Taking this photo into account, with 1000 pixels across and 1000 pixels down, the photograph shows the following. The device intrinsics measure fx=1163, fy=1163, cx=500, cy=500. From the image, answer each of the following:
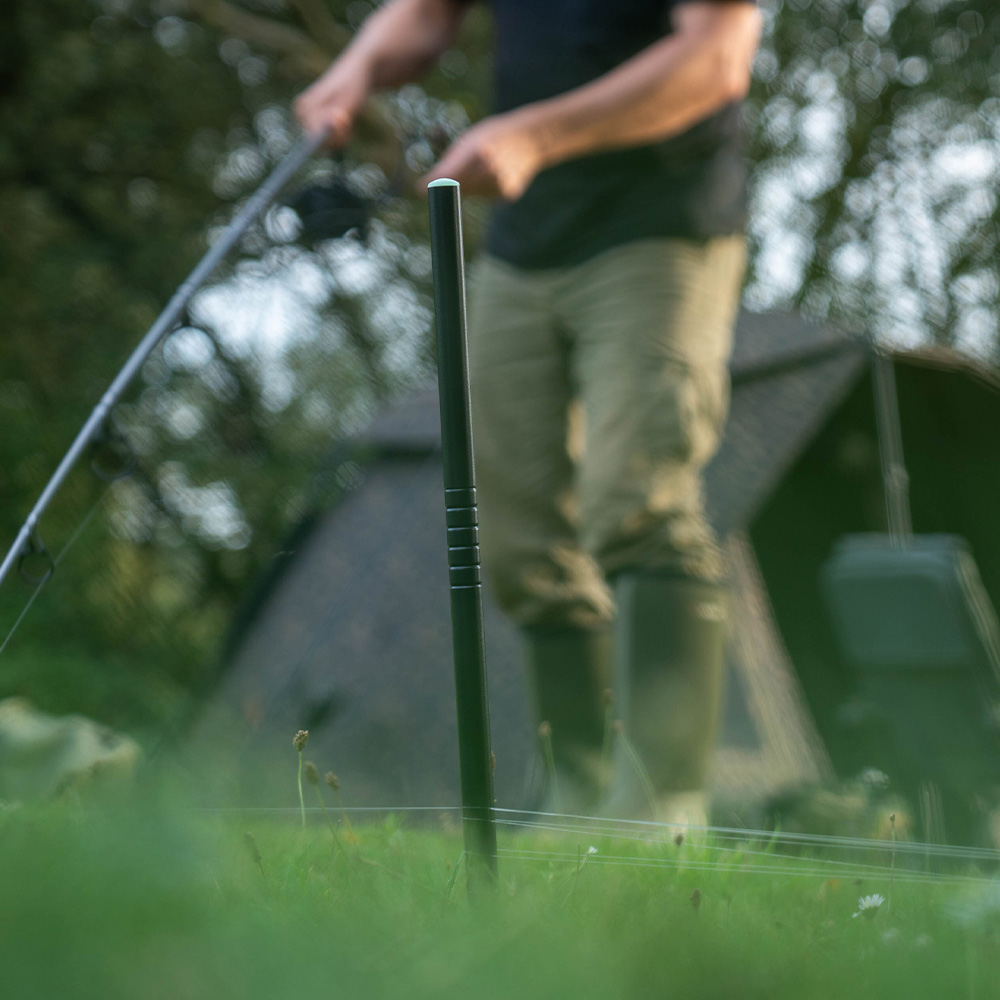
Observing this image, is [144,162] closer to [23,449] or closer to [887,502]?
[23,449]

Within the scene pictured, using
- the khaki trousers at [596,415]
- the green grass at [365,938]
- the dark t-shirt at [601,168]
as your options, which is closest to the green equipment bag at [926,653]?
the khaki trousers at [596,415]

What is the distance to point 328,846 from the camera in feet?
2.66

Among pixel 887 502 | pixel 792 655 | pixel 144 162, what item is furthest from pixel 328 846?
pixel 144 162

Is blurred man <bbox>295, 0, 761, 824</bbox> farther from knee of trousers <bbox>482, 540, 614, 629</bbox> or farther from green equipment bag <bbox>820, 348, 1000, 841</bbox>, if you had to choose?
green equipment bag <bbox>820, 348, 1000, 841</bbox>

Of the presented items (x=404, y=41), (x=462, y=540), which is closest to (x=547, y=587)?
(x=404, y=41)

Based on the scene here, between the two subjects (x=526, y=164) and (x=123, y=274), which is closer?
(x=526, y=164)

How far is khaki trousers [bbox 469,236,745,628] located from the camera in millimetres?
1346

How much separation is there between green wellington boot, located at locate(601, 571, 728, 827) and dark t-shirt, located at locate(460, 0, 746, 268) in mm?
437

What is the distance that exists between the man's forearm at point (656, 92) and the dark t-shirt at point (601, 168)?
7 cm

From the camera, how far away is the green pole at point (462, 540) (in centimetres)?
Answer: 59

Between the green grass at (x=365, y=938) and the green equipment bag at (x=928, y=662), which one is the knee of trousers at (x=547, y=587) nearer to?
the green equipment bag at (x=928, y=662)

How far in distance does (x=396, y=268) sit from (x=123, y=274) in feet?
2.97

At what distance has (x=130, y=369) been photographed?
1.09m

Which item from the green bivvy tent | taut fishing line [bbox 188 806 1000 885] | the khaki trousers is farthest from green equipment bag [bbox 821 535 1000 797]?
taut fishing line [bbox 188 806 1000 885]
